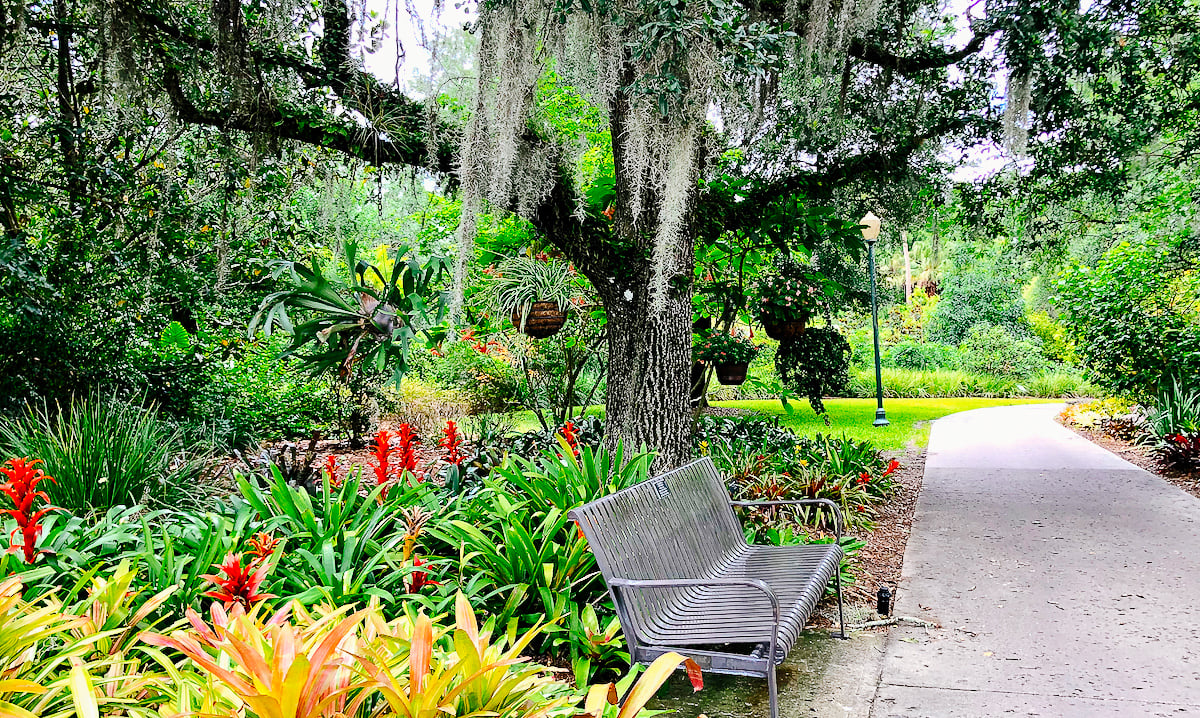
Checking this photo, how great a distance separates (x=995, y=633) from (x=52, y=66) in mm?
6720

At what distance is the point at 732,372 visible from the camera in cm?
662

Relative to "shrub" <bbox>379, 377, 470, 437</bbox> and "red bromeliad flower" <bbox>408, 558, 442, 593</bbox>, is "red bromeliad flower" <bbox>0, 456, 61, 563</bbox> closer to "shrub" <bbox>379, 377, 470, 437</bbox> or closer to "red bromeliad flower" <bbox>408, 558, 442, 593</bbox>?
"red bromeliad flower" <bbox>408, 558, 442, 593</bbox>

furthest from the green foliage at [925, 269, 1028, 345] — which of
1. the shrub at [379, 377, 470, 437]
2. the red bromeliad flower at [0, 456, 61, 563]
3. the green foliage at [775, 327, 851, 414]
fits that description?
the red bromeliad flower at [0, 456, 61, 563]

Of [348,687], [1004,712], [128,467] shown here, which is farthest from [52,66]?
[1004,712]

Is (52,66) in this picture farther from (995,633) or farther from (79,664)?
(995,633)

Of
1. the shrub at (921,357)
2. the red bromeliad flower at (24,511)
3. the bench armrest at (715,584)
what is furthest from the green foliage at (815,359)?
the shrub at (921,357)

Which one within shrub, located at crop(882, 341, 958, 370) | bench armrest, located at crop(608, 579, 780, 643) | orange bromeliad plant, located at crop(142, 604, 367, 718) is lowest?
bench armrest, located at crop(608, 579, 780, 643)

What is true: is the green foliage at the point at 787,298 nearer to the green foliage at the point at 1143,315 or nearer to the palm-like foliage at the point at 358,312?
the palm-like foliage at the point at 358,312

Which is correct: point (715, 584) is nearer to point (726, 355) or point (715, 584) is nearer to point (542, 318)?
point (542, 318)

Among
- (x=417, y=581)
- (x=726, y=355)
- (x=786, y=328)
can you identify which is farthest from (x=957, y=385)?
(x=417, y=581)

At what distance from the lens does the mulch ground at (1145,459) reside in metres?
6.73

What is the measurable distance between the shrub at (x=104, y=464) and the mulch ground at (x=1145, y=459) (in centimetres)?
760

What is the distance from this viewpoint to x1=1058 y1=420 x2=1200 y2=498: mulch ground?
6.73m

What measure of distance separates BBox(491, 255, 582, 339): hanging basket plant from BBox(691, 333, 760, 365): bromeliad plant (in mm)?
1596
